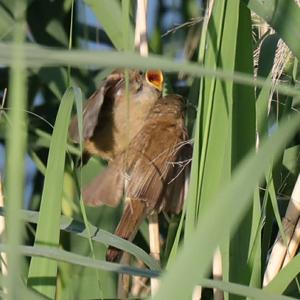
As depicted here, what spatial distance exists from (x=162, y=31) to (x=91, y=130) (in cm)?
30

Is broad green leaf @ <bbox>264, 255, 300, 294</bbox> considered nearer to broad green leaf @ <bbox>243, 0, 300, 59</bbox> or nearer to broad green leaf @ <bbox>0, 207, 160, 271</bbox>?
broad green leaf @ <bbox>0, 207, 160, 271</bbox>

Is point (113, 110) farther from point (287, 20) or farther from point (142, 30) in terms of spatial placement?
point (287, 20)

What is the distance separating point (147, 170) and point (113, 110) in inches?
7.7

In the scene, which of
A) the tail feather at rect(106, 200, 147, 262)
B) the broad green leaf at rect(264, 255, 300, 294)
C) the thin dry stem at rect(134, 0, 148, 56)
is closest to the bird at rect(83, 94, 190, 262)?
the tail feather at rect(106, 200, 147, 262)

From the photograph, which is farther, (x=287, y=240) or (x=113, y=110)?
(x=113, y=110)

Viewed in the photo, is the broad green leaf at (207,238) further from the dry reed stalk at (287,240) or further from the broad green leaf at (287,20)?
the dry reed stalk at (287,240)

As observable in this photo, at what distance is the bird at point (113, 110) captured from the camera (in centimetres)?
172

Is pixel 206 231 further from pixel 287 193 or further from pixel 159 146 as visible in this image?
pixel 159 146

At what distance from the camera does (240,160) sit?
116 cm

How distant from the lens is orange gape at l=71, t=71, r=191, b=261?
1.62 m

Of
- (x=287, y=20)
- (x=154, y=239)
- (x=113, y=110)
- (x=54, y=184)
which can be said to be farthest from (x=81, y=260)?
(x=113, y=110)

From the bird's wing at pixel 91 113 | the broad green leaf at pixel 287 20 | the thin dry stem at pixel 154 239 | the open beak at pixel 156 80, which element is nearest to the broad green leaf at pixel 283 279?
the broad green leaf at pixel 287 20

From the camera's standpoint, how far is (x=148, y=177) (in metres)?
1.66

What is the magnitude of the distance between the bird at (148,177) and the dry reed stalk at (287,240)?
297 mm
